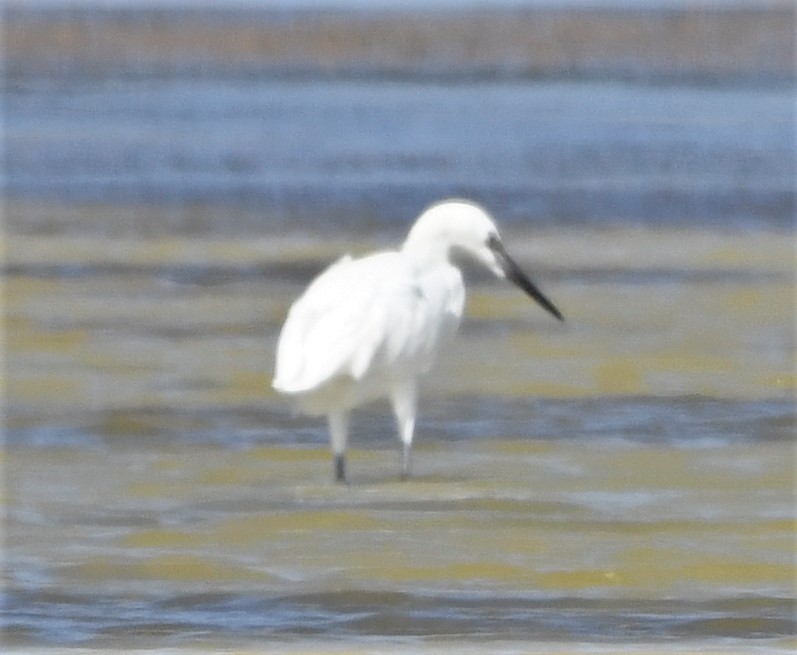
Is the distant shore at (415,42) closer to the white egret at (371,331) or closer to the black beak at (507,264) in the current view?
the black beak at (507,264)

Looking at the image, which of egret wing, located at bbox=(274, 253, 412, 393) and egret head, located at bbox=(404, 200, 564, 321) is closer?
egret wing, located at bbox=(274, 253, 412, 393)

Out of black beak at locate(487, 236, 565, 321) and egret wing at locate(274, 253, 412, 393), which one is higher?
black beak at locate(487, 236, 565, 321)

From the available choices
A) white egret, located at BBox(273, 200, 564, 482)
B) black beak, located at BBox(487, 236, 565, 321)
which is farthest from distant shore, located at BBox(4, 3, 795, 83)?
white egret, located at BBox(273, 200, 564, 482)

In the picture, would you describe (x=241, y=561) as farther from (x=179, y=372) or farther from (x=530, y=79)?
(x=530, y=79)

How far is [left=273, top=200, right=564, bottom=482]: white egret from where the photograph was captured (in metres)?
9.02

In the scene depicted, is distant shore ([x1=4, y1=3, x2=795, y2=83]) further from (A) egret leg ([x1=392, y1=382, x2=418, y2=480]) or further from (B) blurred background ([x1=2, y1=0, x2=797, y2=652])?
(A) egret leg ([x1=392, y1=382, x2=418, y2=480])

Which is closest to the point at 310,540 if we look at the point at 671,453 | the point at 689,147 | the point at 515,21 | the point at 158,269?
the point at 671,453

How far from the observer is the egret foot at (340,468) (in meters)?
9.31

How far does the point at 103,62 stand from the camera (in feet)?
172

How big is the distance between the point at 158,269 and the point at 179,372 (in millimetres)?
5100

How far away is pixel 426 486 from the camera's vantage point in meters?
9.42

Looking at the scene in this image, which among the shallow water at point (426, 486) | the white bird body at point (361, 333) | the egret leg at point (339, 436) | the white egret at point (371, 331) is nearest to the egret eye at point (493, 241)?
the white egret at point (371, 331)

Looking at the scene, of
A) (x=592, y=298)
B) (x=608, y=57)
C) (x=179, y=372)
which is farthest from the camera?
(x=608, y=57)

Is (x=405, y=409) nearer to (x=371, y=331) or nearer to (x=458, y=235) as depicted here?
(x=371, y=331)
